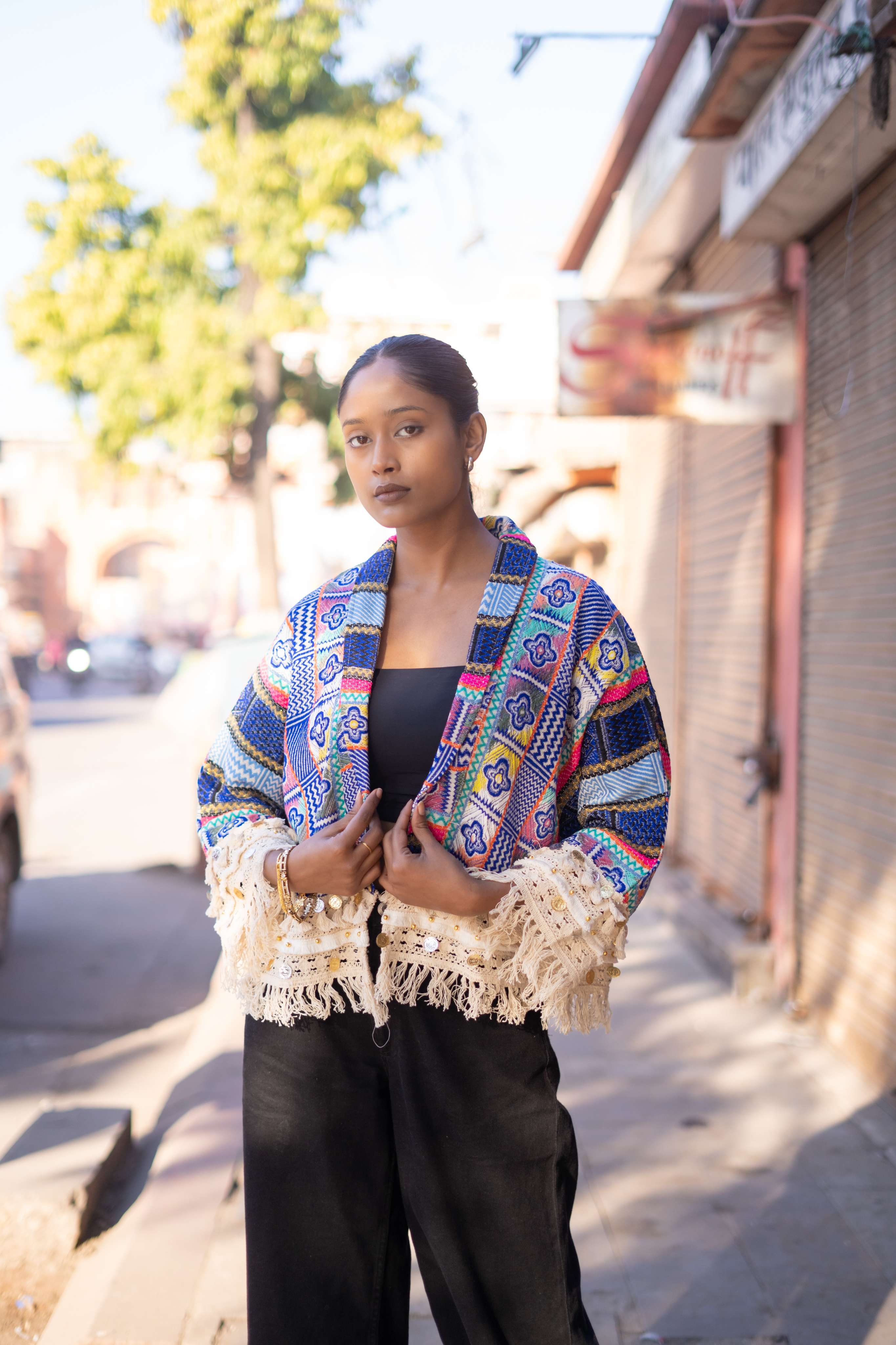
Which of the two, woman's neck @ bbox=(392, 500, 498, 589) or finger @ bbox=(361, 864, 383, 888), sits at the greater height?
woman's neck @ bbox=(392, 500, 498, 589)

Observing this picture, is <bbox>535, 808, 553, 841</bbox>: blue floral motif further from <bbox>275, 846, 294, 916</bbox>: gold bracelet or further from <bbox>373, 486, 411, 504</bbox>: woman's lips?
<bbox>373, 486, 411, 504</bbox>: woman's lips

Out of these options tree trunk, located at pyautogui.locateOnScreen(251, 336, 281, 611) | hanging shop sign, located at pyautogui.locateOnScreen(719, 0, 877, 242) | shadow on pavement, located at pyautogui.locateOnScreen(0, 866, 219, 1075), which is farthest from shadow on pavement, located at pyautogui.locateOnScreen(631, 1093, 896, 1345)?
tree trunk, located at pyautogui.locateOnScreen(251, 336, 281, 611)

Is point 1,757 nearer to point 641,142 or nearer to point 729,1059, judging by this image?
point 729,1059

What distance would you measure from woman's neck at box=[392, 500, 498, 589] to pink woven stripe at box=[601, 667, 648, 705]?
0.96ft

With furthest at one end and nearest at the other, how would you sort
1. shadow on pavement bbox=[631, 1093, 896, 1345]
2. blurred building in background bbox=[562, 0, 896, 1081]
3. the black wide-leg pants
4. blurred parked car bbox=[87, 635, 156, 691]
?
1. blurred parked car bbox=[87, 635, 156, 691]
2. blurred building in background bbox=[562, 0, 896, 1081]
3. shadow on pavement bbox=[631, 1093, 896, 1345]
4. the black wide-leg pants

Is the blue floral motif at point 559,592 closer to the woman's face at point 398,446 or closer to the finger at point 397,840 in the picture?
the woman's face at point 398,446

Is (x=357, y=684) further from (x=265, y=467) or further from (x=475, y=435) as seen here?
(x=265, y=467)

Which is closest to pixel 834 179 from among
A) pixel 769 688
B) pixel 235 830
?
pixel 769 688

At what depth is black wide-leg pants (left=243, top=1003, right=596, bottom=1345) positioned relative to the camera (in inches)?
71.7

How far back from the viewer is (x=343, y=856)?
173 centimetres

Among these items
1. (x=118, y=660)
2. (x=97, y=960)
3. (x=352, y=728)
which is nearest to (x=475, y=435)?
(x=352, y=728)

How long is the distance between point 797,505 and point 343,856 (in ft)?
12.4

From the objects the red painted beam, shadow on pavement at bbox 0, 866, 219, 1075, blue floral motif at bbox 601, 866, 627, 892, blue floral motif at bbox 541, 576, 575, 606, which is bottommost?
shadow on pavement at bbox 0, 866, 219, 1075

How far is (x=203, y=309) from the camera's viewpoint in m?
→ 13.0
